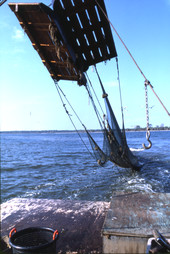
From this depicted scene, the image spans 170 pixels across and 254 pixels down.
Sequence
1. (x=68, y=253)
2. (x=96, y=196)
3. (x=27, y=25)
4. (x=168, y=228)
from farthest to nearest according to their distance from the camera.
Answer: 1. (x=96, y=196)
2. (x=27, y=25)
3. (x=68, y=253)
4. (x=168, y=228)

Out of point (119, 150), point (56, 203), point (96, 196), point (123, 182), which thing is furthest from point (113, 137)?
point (56, 203)

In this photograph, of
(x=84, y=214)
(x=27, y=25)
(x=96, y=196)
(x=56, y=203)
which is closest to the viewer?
(x=84, y=214)

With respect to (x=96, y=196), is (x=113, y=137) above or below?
above

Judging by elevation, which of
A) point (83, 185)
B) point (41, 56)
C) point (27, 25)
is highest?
point (27, 25)

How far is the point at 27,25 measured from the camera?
4355 mm

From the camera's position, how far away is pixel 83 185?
28.2 feet

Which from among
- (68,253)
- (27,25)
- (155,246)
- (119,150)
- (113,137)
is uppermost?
(27,25)

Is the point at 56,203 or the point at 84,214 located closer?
the point at 84,214

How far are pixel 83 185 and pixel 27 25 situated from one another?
656 cm

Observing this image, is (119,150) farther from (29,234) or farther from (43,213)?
(29,234)

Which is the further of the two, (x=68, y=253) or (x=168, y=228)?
(x=68, y=253)

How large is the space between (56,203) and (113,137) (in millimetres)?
3380

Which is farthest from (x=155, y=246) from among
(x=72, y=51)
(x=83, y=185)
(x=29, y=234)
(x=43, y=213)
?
(x=83, y=185)

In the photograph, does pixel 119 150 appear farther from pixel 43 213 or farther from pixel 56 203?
pixel 43 213
